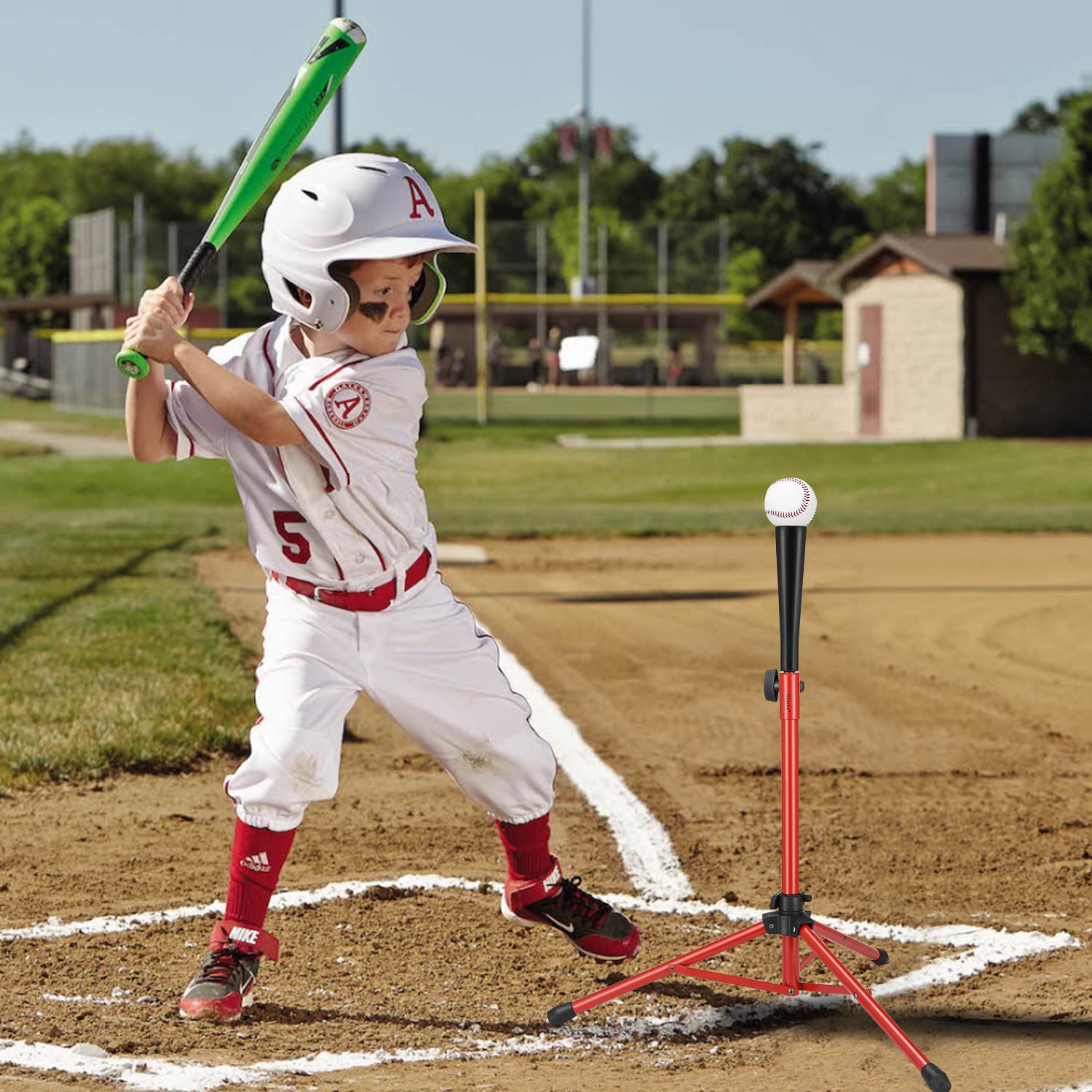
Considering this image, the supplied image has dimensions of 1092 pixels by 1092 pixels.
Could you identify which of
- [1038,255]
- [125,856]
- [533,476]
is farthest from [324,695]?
→ [1038,255]

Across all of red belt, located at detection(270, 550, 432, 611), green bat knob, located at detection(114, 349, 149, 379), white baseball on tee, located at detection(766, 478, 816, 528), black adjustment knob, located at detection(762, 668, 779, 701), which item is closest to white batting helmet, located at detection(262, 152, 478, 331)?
green bat knob, located at detection(114, 349, 149, 379)

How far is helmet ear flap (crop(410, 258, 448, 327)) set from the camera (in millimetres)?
3969

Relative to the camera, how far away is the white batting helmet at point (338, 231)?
372 centimetres

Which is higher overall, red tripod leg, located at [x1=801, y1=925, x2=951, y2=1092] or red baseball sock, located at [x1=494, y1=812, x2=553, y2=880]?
red baseball sock, located at [x1=494, y1=812, x2=553, y2=880]

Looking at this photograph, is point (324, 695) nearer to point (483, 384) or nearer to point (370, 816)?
point (370, 816)

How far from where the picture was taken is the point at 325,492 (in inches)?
150

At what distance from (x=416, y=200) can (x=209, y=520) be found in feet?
41.8

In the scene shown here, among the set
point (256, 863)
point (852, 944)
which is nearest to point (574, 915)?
point (852, 944)

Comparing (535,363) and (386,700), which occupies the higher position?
(535,363)

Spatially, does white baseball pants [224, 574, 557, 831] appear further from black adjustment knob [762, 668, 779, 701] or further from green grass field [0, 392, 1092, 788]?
green grass field [0, 392, 1092, 788]

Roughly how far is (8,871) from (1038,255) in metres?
24.8

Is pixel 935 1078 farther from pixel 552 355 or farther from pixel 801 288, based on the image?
pixel 552 355

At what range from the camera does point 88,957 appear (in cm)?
409

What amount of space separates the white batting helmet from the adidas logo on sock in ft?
4.04
